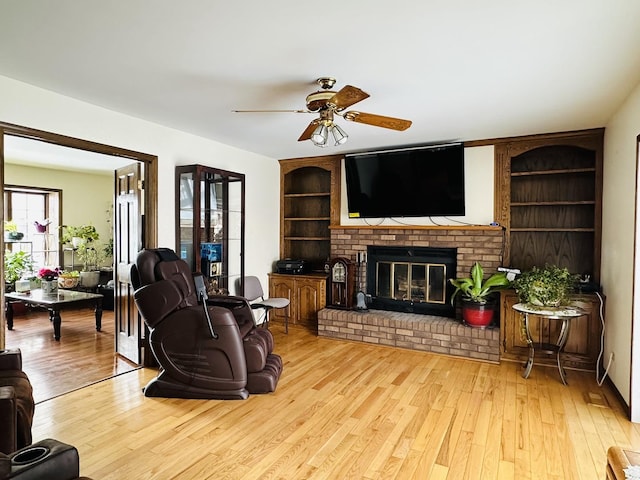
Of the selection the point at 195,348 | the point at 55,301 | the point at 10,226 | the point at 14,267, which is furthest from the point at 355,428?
the point at 10,226

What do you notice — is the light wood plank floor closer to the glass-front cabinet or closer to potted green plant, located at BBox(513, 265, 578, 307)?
potted green plant, located at BBox(513, 265, 578, 307)

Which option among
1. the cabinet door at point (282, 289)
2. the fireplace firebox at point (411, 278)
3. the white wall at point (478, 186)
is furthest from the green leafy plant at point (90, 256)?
the white wall at point (478, 186)

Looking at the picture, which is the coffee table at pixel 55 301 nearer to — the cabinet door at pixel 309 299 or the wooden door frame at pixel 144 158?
the wooden door frame at pixel 144 158

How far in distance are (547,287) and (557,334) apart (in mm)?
852

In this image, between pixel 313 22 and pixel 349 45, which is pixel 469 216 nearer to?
→ pixel 349 45

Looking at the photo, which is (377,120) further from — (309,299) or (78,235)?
(78,235)

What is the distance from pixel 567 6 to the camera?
1.84m

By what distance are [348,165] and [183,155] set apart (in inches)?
80.6

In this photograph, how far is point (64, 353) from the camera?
4.24 meters

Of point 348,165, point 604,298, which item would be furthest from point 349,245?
point 604,298

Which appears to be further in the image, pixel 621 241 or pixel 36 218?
pixel 36 218

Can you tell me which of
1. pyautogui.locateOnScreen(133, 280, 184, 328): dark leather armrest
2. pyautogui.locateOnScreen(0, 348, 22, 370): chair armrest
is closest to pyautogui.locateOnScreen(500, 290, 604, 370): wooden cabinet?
pyautogui.locateOnScreen(133, 280, 184, 328): dark leather armrest

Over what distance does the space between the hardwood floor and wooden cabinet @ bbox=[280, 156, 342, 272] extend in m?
2.70

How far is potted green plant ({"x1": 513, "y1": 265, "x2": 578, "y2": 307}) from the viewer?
3436mm
